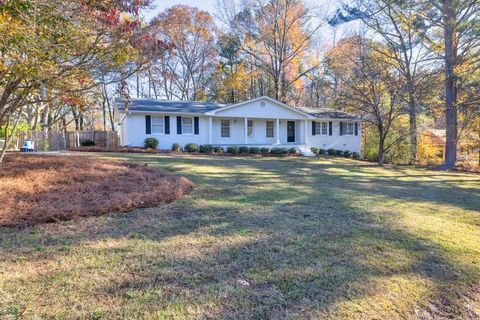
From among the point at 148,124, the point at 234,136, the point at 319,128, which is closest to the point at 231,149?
the point at 234,136

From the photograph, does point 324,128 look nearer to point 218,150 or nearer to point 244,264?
point 218,150

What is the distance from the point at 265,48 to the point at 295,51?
308 centimetres

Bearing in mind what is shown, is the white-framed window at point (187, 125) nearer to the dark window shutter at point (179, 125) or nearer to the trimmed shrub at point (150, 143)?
the dark window shutter at point (179, 125)

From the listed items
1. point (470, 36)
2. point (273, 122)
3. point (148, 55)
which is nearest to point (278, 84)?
point (273, 122)

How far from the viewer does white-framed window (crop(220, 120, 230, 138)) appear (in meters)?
21.9

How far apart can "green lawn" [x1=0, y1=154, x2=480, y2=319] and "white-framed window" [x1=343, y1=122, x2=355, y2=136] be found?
20514mm

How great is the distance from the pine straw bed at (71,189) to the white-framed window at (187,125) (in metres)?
12.1

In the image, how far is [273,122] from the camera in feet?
77.9

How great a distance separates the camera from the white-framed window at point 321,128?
2497 centimetres

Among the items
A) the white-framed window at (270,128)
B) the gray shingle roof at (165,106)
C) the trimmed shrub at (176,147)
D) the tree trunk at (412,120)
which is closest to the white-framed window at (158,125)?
the gray shingle roof at (165,106)

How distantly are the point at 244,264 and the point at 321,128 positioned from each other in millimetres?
22872

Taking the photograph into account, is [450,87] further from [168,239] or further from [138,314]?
[138,314]

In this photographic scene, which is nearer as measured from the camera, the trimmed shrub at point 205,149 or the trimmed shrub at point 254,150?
the trimmed shrub at point 205,149

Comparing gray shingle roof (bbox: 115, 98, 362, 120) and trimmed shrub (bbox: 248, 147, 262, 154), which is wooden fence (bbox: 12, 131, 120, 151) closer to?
gray shingle roof (bbox: 115, 98, 362, 120)
